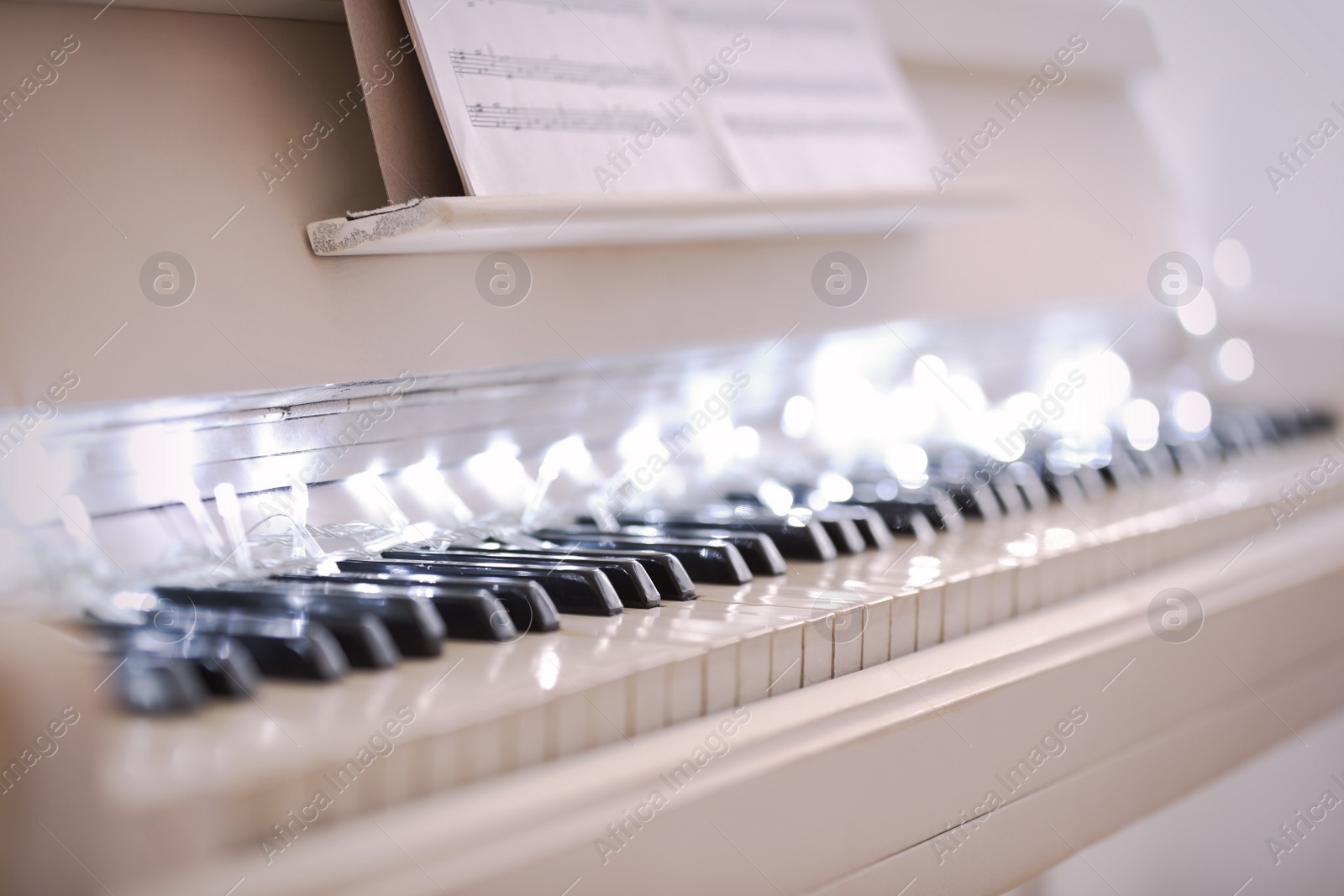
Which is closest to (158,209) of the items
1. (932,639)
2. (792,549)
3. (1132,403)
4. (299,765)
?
(299,765)

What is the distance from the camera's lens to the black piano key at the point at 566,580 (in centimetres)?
94

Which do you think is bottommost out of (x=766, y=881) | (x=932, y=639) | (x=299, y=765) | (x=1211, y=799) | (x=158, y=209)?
(x=1211, y=799)

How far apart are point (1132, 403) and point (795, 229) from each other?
46.9 inches

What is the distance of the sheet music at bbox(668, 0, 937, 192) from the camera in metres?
1.43

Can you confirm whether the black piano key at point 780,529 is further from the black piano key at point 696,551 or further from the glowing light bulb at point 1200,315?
the glowing light bulb at point 1200,315

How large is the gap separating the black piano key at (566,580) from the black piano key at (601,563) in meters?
0.01

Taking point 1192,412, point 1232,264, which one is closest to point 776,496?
point 1192,412

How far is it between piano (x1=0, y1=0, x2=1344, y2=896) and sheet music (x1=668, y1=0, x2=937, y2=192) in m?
0.08

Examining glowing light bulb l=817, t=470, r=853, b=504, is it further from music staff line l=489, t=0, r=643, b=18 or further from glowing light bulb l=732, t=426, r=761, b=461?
music staff line l=489, t=0, r=643, b=18

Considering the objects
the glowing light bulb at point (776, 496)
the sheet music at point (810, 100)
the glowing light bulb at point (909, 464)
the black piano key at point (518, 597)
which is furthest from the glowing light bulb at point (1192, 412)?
the black piano key at point (518, 597)

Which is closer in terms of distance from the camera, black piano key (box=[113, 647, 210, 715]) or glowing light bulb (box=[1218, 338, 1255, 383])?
black piano key (box=[113, 647, 210, 715])

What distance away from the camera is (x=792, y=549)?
3.96 ft

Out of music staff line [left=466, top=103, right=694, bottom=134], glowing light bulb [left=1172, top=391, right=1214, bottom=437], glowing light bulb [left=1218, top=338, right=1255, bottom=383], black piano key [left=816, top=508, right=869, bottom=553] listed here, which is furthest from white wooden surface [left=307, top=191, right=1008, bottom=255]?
glowing light bulb [left=1218, top=338, right=1255, bottom=383]

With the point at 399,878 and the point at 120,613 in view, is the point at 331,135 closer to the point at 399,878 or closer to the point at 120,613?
the point at 120,613
